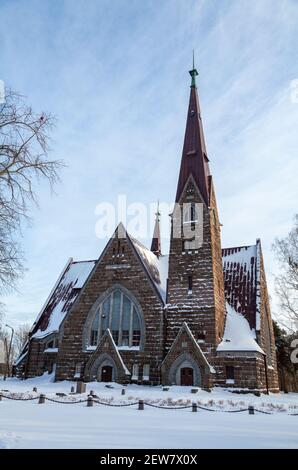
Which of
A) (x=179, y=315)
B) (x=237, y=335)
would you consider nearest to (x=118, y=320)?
(x=179, y=315)

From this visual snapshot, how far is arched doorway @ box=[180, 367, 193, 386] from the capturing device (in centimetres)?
2708

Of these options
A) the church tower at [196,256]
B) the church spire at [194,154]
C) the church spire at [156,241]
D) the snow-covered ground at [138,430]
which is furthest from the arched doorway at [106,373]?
the church spire at [156,241]

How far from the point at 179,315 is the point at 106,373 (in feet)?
23.2

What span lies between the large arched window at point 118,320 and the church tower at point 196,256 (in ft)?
9.28

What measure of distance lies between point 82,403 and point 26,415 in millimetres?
5123

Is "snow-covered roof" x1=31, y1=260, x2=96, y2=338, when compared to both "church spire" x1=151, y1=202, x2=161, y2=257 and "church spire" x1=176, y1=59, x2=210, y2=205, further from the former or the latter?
"church spire" x1=176, y1=59, x2=210, y2=205

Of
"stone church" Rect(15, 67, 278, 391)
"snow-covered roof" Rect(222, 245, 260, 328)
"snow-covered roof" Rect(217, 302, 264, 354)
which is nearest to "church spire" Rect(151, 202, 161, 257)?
"stone church" Rect(15, 67, 278, 391)

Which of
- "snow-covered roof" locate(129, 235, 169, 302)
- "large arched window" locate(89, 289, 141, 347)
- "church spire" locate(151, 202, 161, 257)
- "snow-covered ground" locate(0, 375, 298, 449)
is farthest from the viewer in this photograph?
"church spire" locate(151, 202, 161, 257)

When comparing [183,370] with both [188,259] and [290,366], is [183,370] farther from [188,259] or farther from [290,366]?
[290,366]

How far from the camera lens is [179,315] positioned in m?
29.7

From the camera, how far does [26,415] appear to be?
12539 mm

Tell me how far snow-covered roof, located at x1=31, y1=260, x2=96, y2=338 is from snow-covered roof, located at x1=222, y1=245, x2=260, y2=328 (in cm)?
1368

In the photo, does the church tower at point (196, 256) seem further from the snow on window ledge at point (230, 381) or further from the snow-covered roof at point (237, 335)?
the snow on window ledge at point (230, 381)
